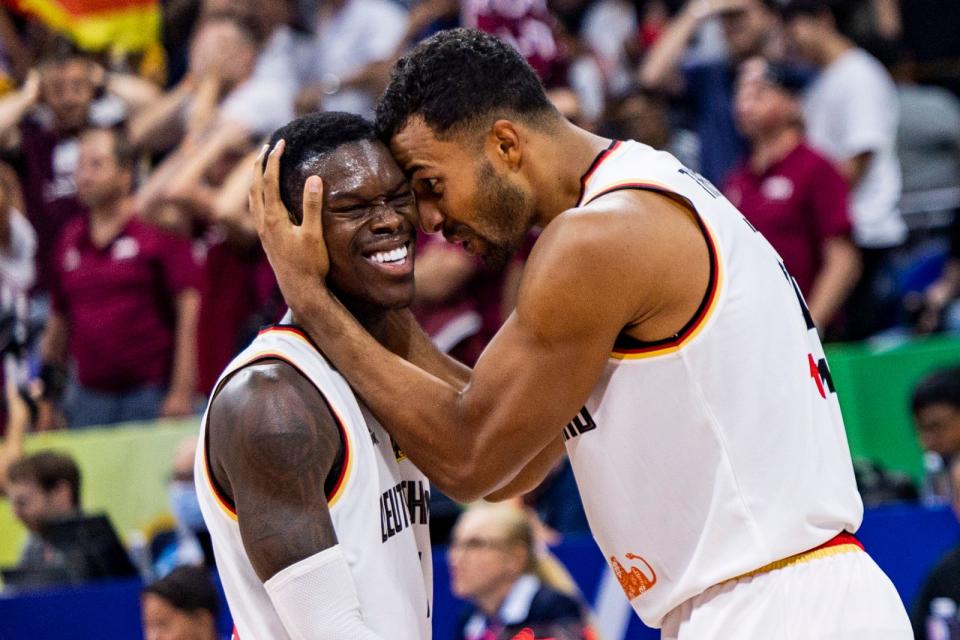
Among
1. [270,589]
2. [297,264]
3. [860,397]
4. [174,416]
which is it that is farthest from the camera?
[174,416]

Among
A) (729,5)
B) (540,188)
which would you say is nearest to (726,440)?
(540,188)

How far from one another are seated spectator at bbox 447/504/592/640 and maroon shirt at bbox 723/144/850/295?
2.41 meters

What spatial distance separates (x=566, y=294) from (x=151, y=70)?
8166 mm

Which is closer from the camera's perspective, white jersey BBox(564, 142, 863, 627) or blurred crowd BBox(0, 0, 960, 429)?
white jersey BBox(564, 142, 863, 627)

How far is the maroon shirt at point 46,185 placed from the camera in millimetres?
9523

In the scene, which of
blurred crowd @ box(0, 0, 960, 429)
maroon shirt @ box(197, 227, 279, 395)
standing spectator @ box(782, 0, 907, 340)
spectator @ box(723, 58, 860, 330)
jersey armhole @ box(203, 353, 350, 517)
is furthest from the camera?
standing spectator @ box(782, 0, 907, 340)

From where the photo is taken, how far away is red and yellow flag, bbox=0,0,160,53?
9.84 meters

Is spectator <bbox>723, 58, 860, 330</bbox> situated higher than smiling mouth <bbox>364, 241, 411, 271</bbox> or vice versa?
smiling mouth <bbox>364, 241, 411, 271</bbox>

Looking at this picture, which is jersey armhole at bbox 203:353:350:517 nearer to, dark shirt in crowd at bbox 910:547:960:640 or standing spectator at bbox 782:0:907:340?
dark shirt in crowd at bbox 910:547:960:640

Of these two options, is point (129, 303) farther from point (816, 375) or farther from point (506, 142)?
point (816, 375)

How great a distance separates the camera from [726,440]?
325 centimetres

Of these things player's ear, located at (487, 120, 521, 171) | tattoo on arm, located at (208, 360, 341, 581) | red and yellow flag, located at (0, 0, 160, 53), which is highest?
player's ear, located at (487, 120, 521, 171)

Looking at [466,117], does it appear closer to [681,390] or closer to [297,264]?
[297,264]

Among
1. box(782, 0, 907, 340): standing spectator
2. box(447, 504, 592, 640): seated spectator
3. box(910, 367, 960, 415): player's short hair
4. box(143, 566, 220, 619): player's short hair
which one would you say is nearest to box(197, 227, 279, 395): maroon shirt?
box(447, 504, 592, 640): seated spectator
